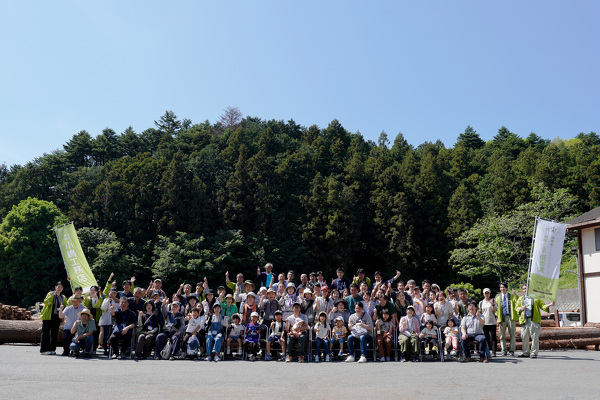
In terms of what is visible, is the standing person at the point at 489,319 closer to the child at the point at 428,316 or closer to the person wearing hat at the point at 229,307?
the child at the point at 428,316

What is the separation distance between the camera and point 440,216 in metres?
44.1

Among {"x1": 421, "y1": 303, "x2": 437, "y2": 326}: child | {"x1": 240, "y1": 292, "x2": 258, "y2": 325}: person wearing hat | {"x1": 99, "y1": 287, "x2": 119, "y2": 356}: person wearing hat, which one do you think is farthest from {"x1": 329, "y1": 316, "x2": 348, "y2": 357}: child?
{"x1": 99, "y1": 287, "x2": 119, "y2": 356}: person wearing hat

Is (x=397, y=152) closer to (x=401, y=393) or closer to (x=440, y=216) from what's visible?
(x=440, y=216)

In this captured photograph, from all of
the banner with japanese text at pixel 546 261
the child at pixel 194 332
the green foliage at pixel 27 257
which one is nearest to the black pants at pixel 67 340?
the child at pixel 194 332

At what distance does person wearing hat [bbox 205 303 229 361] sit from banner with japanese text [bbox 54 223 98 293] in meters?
4.68

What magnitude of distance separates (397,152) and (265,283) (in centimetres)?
4295

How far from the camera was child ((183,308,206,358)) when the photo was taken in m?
11.3

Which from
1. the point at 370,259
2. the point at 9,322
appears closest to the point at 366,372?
the point at 9,322

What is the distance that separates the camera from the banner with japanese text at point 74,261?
573 inches

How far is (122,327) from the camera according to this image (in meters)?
11.5

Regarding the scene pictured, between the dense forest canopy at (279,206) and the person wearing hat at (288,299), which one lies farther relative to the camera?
the dense forest canopy at (279,206)

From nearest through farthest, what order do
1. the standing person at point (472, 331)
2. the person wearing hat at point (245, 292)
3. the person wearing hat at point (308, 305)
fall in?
the standing person at point (472, 331)
the person wearing hat at point (308, 305)
the person wearing hat at point (245, 292)

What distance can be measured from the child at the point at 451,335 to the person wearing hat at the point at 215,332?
16.4 ft

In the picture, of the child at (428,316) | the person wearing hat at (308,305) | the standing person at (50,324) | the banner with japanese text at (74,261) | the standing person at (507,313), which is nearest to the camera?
the child at (428,316)
